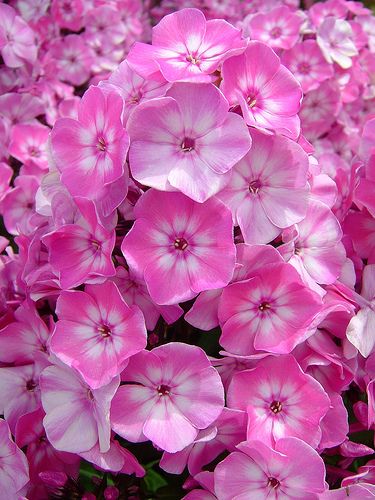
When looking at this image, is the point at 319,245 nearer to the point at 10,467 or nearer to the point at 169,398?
the point at 169,398

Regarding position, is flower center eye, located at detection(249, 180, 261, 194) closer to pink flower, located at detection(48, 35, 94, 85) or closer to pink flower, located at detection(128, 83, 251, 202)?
pink flower, located at detection(128, 83, 251, 202)

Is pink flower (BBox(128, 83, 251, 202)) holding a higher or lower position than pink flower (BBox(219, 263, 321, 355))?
higher

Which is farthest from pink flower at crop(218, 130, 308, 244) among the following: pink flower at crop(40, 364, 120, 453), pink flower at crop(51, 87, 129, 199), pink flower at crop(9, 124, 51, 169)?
pink flower at crop(9, 124, 51, 169)

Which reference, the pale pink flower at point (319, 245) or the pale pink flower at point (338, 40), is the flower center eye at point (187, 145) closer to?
the pale pink flower at point (319, 245)

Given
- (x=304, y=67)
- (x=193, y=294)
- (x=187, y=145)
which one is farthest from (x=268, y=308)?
(x=304, y=67)

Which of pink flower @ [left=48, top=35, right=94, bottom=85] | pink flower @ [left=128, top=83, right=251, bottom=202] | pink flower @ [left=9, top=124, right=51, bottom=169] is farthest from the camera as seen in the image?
pink flower @ [left=48, top=35, right=94, bottom=85]

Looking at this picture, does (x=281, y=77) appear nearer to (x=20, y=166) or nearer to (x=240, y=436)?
(x=240, y=436)
